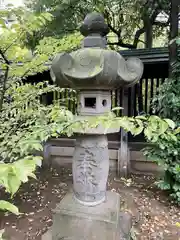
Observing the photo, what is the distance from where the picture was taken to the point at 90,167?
2047mm

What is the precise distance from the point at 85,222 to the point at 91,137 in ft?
2.71

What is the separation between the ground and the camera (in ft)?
7.87

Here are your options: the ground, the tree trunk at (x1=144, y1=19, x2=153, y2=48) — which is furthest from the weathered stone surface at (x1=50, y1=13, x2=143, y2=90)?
the tree trunk at (x1=144, y1=19, x2=153, y2=48)

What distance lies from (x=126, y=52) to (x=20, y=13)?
2442 mm

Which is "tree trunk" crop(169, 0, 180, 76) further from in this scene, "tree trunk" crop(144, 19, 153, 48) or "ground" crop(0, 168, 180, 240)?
"tree trunk" crop(144, 19, 153, 48)

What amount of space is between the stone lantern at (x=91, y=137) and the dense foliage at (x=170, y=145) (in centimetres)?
111

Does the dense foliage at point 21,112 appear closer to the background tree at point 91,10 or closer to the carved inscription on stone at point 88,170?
the carved inscription on stone at point 88,170

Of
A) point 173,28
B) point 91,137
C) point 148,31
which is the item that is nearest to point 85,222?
point 91,137

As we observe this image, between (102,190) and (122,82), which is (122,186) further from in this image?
(122,82)

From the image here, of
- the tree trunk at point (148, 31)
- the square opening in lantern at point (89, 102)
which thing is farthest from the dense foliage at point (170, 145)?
the tree trunk at point (148, 31)

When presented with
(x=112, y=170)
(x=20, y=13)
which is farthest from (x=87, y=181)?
(x=112, y=170)

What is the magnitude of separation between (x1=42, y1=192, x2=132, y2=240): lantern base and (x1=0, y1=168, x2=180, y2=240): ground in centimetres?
37

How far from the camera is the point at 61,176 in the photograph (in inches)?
164

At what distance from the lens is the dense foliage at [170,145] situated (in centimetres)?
288
